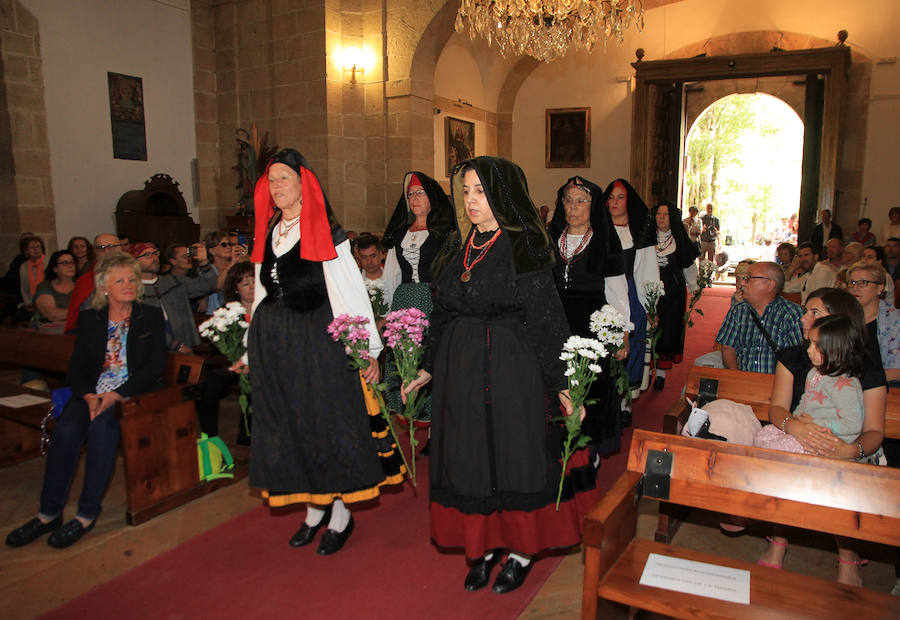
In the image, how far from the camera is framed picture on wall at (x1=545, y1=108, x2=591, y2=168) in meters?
15.1

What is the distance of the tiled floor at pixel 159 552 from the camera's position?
10.1 ft

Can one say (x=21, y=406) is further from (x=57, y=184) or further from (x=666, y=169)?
(x=666, y=169)

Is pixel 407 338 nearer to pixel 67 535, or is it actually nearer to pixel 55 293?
pixel 67 535

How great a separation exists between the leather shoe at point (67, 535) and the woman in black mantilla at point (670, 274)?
523 cm

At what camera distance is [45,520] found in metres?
3.68

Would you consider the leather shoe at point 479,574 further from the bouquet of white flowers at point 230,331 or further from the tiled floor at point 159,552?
the bouquet of white flowers at point 230,331

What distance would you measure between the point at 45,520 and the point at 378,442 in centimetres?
209

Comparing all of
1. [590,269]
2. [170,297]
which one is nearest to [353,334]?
[590,269]

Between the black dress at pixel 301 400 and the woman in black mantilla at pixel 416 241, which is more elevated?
the woman in black mantilla at pixel 416 241

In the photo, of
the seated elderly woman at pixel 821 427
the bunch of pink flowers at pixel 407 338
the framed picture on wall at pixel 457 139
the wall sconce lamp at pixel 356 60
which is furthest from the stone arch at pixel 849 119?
the bunch of pink flowers at pixel 407 338

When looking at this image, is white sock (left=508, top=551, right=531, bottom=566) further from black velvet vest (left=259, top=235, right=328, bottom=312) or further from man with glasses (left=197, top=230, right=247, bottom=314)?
man with glasses (left=197, top=230, right=247, bottom=314)

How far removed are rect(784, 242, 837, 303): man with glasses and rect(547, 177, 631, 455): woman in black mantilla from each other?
402cm

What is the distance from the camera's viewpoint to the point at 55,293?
5949mm

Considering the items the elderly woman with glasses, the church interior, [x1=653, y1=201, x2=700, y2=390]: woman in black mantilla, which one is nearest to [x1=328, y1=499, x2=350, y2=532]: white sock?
the elderly woman with glasses
